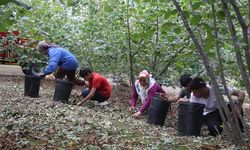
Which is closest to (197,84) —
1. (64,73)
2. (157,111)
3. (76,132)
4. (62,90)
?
(157,111)

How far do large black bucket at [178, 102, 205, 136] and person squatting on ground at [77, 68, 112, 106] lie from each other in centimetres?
214

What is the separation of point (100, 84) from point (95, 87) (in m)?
0.27

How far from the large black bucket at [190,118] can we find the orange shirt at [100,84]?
2.18 m

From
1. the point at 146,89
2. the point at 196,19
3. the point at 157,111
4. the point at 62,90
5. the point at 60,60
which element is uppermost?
the point at 196,19

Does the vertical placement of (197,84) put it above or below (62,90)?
above

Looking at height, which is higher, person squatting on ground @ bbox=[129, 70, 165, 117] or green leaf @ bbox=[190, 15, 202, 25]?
green leaf @ bbox=[190, 15, 202, 25]

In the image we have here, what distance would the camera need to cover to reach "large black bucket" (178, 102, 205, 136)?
5.72 meters

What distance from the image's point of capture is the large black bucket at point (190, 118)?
225 inches

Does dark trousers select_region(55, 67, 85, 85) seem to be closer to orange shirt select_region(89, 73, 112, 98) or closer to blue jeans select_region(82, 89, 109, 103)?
blue jeans select_region(82, 89, 109, 103)

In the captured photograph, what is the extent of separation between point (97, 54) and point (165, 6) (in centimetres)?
277

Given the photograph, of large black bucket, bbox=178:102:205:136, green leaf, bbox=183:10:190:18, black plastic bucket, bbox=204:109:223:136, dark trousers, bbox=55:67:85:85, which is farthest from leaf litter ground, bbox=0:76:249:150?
dark trousers, bbox=55:67:85:85

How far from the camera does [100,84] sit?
7770 mm

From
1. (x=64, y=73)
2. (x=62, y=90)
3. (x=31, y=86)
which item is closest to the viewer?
(x=62, y=90)

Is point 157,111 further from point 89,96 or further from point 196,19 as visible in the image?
point 196,19
